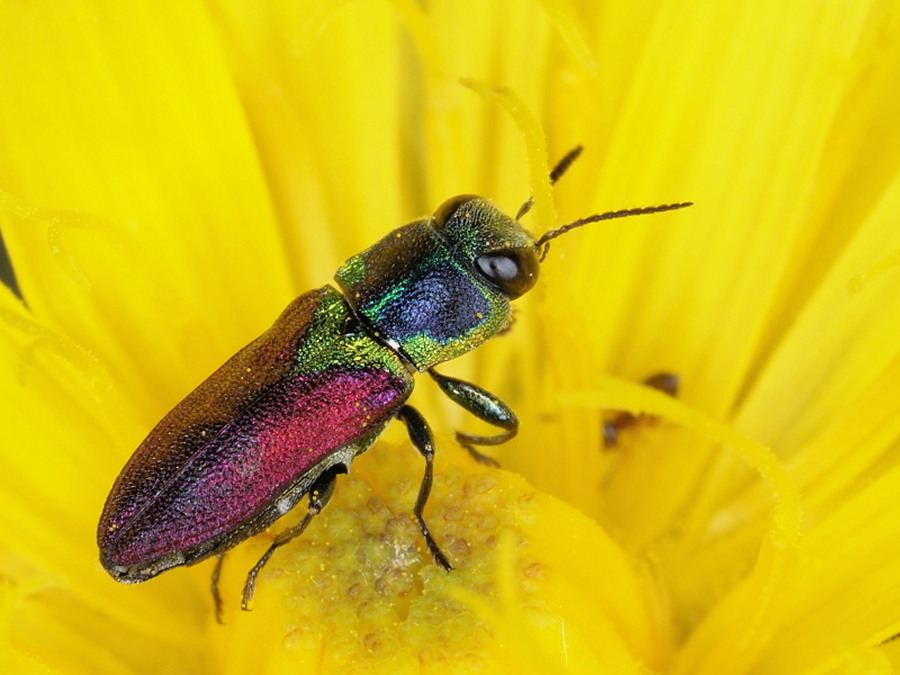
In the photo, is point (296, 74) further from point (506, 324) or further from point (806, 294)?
point (806, 294)

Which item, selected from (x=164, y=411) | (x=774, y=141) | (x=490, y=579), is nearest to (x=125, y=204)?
(x=164, y=411)

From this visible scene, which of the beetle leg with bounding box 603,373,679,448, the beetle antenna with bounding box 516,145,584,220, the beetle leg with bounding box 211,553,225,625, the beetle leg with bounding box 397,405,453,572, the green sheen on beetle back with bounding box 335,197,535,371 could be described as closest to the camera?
the beetle leg with bounding box 397,405,453,572

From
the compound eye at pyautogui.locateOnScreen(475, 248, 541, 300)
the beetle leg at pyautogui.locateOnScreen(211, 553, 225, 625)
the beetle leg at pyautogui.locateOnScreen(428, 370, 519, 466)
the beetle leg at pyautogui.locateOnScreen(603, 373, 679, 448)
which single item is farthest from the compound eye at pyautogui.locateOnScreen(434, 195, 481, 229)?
the beetle leg at pyautogui.locateOnScreen(211, 553, 225, 625)

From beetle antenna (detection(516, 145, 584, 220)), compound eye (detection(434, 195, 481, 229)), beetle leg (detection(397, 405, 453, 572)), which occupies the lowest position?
beetle leg (detection(397, 405, 453, 572))

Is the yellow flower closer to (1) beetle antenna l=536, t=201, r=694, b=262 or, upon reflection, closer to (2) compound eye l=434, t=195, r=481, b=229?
(1) beetle antenna l=536, t=201, r=694, b=262

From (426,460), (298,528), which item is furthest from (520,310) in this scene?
(298,528)

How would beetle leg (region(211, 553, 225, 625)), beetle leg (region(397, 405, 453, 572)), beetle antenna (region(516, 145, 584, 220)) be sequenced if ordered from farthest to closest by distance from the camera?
beetle antenna (region(516, 145, 584, 220)) < beetle leg (region(211, 553, 225, 625)) < beetle leg (region(397, 405, 453, 572))

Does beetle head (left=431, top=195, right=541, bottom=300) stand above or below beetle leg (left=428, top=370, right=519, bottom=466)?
above
